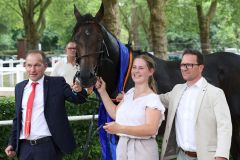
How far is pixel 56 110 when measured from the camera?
4.14 m

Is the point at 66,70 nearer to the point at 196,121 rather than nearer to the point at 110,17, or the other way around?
the point at 196,121

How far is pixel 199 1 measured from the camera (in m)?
17.1

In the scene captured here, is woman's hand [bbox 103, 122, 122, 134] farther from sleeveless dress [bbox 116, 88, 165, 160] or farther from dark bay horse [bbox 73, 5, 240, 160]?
dark bay horse [bbox 73, 5, 240, 160]

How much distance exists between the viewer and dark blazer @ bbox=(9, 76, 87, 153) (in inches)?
161

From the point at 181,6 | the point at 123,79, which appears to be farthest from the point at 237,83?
the point at 181,6

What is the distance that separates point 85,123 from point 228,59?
235 cm

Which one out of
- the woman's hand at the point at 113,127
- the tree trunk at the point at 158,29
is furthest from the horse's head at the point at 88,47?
the tree trunk at the point at 158,29

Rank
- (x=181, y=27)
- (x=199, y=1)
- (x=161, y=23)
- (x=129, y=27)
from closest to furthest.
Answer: (x=161, y=23), (x=199, y=1), (x=181, y=27), (x=129, y=27)

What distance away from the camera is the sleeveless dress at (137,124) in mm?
3412

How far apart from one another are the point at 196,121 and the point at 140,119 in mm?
456

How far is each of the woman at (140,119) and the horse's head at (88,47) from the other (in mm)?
571

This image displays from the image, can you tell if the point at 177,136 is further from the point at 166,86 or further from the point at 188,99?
the point at 166,86

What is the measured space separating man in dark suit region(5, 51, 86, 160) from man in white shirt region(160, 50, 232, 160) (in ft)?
3.28

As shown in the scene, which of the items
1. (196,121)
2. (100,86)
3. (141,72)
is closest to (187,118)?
A: (196,121)
